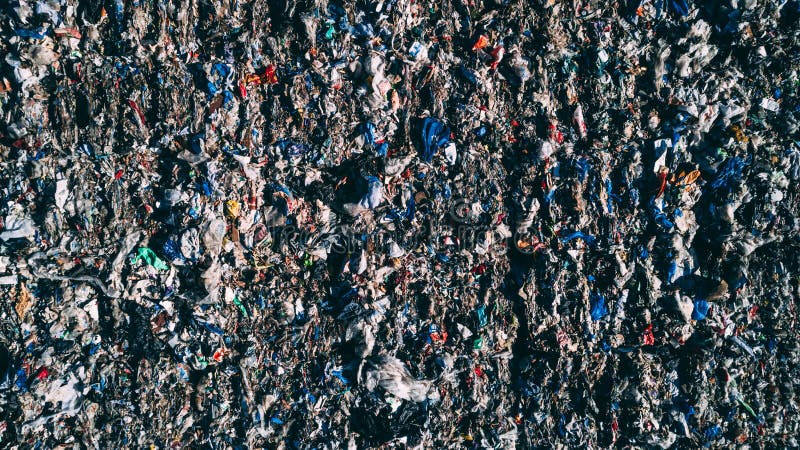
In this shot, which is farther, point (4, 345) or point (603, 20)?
point (603, 20)

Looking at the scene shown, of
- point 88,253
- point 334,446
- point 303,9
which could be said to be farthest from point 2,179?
point 334,446

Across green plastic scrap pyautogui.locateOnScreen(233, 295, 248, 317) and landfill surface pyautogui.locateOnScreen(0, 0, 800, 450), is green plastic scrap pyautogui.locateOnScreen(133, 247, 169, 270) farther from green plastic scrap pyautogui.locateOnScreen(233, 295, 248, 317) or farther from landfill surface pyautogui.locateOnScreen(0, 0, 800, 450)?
green plastic scrap pyautogui.locateOnScreen(233, 295, 248, 317)

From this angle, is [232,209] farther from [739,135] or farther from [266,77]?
[739,135]

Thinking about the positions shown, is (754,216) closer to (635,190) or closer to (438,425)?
(635,190)

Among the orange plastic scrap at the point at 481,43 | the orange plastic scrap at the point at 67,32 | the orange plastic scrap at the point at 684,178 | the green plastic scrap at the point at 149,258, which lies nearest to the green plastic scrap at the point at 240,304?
the green plastic scrap at the point at 149,258

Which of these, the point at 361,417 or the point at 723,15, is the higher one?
the point at 723,15

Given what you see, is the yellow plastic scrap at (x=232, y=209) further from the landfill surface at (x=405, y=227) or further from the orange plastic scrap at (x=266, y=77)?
the orange plastic scrap at (x=266, y=77)

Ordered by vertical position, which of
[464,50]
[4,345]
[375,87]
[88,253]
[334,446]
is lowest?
[334,446]
